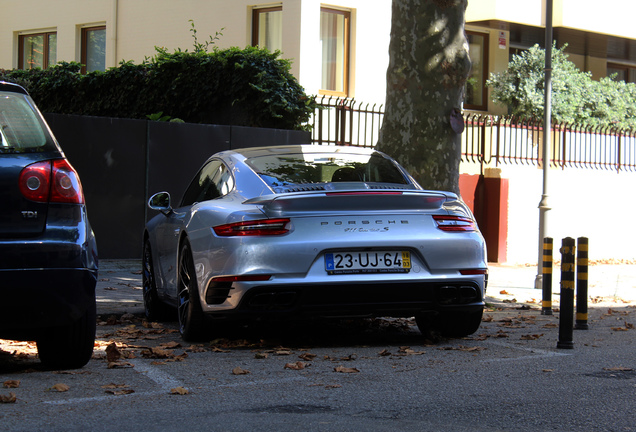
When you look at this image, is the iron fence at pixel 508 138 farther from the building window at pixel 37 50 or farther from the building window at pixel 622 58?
A: the building window at pixel 37 50

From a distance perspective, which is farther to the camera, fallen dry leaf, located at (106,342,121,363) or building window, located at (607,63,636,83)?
building window, located at (607,63,636,83)

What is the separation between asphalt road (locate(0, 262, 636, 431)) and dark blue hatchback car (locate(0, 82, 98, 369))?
454 millimetres

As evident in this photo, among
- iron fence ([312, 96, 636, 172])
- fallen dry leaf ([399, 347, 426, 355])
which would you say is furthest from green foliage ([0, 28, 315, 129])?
fallen dry leaf ([399, 347, 426, 355])

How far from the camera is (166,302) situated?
856 cm

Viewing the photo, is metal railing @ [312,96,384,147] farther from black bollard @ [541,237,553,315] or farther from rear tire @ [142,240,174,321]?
rear tire @ [142,240,174,321]

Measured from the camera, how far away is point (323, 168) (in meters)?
7.63

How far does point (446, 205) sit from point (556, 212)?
12384 mm

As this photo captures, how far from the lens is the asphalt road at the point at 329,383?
4746 millimetres

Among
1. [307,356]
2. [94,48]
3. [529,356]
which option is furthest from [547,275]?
[94,48]

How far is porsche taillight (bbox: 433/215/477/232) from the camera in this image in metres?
7.11

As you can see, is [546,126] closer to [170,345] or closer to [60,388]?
[170,345]

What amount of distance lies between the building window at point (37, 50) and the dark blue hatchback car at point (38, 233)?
21.1 metres

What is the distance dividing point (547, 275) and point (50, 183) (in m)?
6.09

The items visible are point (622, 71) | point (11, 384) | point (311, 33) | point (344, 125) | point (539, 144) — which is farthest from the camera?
point (622, 71)
